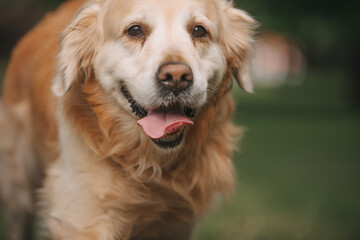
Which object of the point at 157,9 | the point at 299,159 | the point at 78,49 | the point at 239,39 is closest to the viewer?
the point at 157,9

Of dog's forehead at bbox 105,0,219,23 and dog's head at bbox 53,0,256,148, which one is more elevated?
dog's forehead at bbox 105,0,219,23

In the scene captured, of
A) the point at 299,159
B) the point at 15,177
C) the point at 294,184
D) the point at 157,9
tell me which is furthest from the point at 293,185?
the point at 157,9

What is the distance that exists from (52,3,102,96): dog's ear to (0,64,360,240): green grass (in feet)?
5.11

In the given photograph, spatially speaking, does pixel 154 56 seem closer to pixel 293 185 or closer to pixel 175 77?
pixel 175 77

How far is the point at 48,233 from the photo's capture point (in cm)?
373

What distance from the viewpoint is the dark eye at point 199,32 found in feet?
10.8

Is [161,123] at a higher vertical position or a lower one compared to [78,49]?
lower

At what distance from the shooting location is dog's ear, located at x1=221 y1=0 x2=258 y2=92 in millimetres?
3660

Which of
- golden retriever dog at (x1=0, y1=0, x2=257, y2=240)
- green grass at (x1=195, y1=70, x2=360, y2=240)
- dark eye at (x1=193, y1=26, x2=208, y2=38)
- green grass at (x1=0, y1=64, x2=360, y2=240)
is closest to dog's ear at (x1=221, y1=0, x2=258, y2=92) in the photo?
golden retriever dog at (x1=0, y1=0, x2=257, y2=240)

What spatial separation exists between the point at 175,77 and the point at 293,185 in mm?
4419

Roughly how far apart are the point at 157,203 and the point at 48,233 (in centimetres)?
85

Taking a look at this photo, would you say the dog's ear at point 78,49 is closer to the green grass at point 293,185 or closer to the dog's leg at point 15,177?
the dog's leg at point 15,177

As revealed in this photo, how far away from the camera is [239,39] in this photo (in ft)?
12.2

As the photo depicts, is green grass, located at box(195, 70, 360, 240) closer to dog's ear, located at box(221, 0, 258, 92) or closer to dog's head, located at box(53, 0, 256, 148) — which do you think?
dog's ear, located at box(221, 0, 258, 92)
